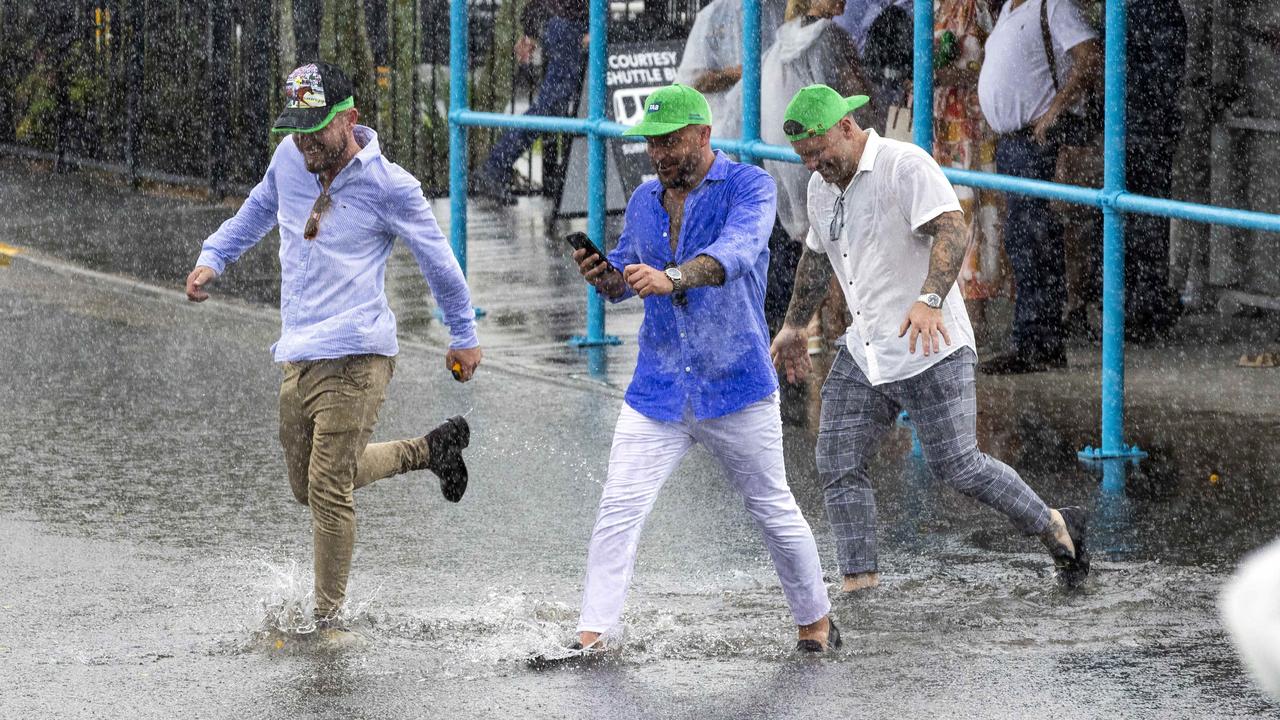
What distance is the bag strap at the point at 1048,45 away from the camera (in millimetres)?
10531

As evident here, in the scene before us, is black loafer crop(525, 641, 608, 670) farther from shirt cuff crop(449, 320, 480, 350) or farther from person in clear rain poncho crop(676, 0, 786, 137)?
person in clear rain poncho crop(676, 0, 786, 137)

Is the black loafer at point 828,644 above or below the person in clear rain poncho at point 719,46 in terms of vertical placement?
below

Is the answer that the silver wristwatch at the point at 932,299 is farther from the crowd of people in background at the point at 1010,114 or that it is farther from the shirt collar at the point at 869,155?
the crowd of people in background at the point at 1010,114

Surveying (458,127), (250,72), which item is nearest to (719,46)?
(458,127)

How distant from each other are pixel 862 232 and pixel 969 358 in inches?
21.2

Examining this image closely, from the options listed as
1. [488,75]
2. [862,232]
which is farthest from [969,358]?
[488,75]

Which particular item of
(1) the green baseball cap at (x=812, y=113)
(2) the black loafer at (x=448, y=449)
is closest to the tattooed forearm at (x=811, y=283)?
(1) the green baseball cap at (x=812, y=113)

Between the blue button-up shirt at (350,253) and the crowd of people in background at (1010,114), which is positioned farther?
the crowd of people in background at (1010,114)

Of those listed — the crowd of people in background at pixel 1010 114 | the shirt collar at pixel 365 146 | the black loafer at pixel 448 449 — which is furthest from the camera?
the crowd of people in background at pixel 1010 114

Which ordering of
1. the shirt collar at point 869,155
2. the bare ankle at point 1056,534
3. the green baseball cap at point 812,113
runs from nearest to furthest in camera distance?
1. the green baseball cap at point 812,113
2. the shirt collar at point 869,155
3. the bare ankle at point 1056,534

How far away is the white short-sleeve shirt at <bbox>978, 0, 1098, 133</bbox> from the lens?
10.5m

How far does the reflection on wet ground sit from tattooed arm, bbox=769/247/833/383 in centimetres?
76

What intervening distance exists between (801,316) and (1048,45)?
12.7 feet

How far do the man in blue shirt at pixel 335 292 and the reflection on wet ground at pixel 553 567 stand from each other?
14.7 inches
